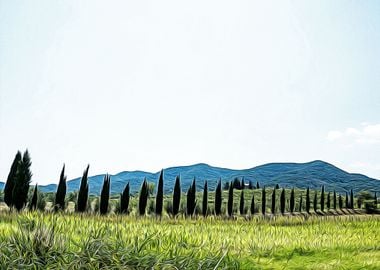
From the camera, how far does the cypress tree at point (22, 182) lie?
34.0 ft

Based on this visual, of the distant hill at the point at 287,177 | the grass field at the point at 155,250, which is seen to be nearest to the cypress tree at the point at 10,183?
the grass field at the point at 155,250

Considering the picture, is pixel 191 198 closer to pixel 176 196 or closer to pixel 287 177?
pixel 176 196

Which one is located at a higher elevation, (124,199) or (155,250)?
(124,199)

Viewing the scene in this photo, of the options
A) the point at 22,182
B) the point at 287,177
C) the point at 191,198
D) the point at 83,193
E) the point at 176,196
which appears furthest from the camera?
the point at 287,177

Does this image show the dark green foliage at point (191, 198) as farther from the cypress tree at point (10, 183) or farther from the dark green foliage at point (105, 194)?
the cypress tree at point (10, 183)

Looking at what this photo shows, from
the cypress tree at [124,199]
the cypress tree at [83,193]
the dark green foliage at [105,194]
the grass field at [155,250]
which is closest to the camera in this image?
the grass field at [155,250]

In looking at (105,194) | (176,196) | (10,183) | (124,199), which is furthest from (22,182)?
(176,196)

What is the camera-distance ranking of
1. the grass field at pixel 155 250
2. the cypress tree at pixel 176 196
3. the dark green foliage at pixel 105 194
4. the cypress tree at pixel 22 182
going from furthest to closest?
the cypress tree at pixel 176 196 → the dark green foliage at pixel 105 194 → the cypress tree at pixel 22 182 → the grass field at pixel 155 250

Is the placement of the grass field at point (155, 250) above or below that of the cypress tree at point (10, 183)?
below

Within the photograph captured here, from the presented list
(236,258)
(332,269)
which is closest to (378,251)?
(332,269)

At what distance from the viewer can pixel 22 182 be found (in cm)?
1059

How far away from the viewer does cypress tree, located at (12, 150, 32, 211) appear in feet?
34.0

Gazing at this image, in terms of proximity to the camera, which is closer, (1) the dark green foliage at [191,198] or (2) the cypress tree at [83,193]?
(2) the cypress tree at [83,193]

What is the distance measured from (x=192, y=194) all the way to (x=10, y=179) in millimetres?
9400
